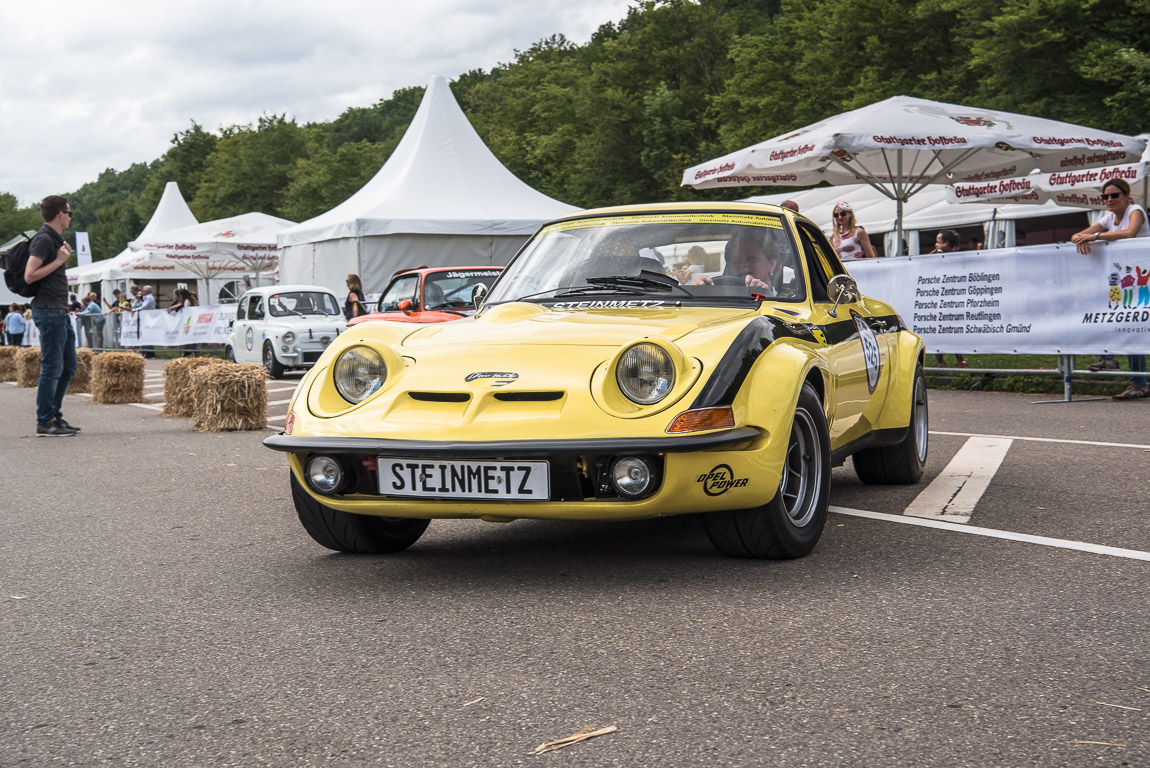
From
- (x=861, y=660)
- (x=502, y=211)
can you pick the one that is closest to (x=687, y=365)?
(x=861, y=660)

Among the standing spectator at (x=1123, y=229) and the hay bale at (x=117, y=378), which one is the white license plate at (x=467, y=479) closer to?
the standing spectator at (x=1123, y=229)

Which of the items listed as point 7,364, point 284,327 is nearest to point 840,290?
point 284,327

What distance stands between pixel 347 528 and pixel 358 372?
23.1 inches

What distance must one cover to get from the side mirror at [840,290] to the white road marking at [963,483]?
37.7 inches

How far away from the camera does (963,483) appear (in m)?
6.09

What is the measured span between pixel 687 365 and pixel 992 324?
8030 mm

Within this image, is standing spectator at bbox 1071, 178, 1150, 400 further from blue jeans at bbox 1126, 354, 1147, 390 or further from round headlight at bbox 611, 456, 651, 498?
round headlight at bbox 611, 456, 651, 498

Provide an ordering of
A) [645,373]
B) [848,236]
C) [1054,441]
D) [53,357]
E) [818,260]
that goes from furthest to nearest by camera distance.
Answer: [848,236], [53,357], [1054,441], [818,260], [645,373]

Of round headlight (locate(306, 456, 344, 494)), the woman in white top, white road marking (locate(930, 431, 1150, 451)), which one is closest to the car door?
round headlight (locate(306, 456, 344, 494))

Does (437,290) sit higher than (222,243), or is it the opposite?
(222,243)

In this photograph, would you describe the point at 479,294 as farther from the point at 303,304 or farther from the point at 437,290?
the point at 303,304

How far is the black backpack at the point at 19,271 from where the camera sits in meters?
9.68

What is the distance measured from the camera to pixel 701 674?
2945mm

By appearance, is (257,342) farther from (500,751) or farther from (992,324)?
(500,751)
